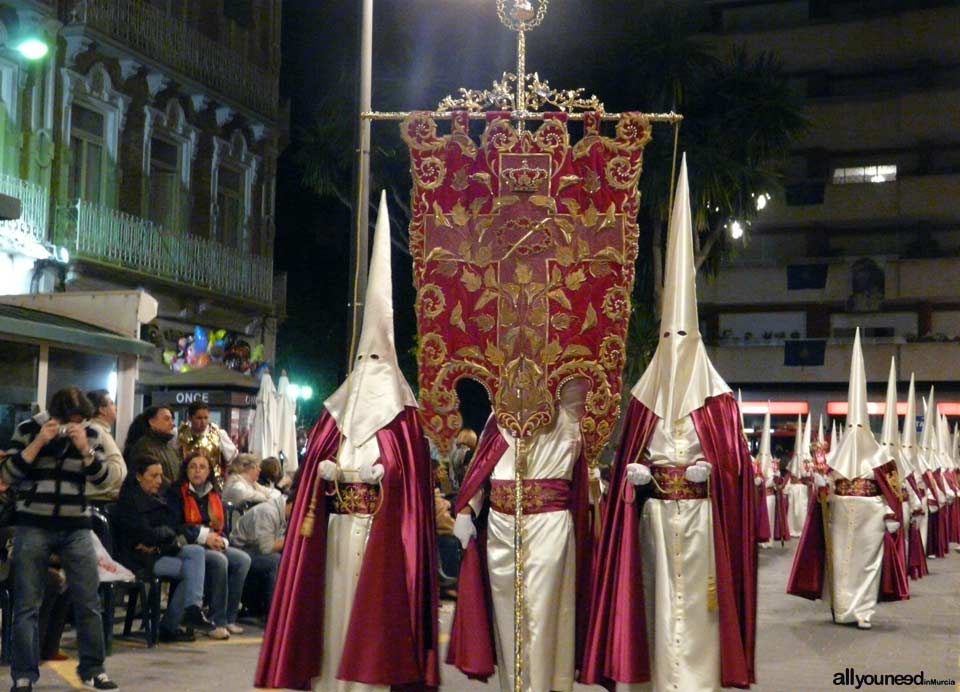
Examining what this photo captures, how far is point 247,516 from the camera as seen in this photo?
470 inches

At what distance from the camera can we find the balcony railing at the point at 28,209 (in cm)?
1862

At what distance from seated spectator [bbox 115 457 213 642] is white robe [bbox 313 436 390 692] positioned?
10.5ft

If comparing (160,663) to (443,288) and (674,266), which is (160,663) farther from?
(674,266)

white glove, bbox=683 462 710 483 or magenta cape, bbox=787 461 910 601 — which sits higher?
white glove, bbox=683 462 710 483

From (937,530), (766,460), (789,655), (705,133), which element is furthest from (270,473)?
(766,460)

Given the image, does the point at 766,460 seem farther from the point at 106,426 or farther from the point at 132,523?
the point at 132,523

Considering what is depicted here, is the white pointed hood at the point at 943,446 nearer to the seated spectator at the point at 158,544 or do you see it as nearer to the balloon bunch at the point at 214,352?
the balloon bunch at the point at 214,352

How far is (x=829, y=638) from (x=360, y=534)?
6238 mm

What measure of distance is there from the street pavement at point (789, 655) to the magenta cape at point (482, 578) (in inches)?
63.8

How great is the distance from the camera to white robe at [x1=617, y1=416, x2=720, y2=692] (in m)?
7.89

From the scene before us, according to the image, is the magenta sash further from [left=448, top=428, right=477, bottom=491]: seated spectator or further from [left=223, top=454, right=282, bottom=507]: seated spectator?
[left=448, top=428, right=477, bottom=491]: seated spectator

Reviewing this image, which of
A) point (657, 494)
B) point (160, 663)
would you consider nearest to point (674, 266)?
point (657, 494)

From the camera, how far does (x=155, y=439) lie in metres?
11.7

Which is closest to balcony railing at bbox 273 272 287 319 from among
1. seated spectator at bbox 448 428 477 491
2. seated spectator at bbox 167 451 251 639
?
seated spectator at bbox 448 428 477 491
